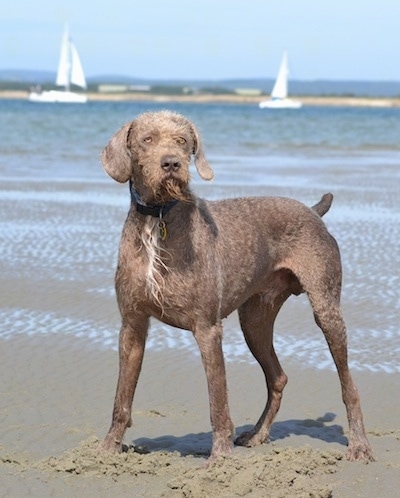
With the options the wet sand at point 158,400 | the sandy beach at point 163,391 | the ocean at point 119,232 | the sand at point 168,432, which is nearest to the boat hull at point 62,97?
the ocean at point 119,232

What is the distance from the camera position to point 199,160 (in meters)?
5.73

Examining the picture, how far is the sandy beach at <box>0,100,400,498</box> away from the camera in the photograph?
562cm

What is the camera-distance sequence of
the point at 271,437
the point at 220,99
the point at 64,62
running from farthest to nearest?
the point at 220,99 → the point at 64,62 → the point at 271,437

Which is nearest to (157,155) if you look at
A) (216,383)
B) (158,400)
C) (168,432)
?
(216,383)

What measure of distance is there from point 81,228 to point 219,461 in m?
8.40

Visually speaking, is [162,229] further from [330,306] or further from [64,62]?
[64,62]

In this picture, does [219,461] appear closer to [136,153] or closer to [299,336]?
[136,153]

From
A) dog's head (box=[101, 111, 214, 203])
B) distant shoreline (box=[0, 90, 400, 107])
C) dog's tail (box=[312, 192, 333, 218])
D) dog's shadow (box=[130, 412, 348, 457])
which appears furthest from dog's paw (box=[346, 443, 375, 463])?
distant shoreline (box=[0, 90, 400, 107])

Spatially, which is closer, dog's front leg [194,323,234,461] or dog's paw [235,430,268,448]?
dog's front leg [194,323,234,461]

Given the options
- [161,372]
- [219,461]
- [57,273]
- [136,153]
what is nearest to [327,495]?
[219,461]

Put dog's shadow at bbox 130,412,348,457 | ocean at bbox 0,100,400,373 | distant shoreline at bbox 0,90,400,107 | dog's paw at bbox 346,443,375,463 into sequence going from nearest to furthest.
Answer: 1. dog's paw at bbox 346,443,375,463
2. dog's shadow at bbox 130,412,348,457
3. ocean at bbox 0,100,400,373
4. distant shoreline at bbox 0,90,400,107

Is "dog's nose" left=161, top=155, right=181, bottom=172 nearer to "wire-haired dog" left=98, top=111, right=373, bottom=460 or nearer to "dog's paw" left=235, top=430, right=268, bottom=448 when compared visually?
"wire-haired dog" left=98, top=111, right=373, bottom=460

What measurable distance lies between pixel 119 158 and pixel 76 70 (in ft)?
264

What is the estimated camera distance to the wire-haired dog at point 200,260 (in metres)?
5.59
